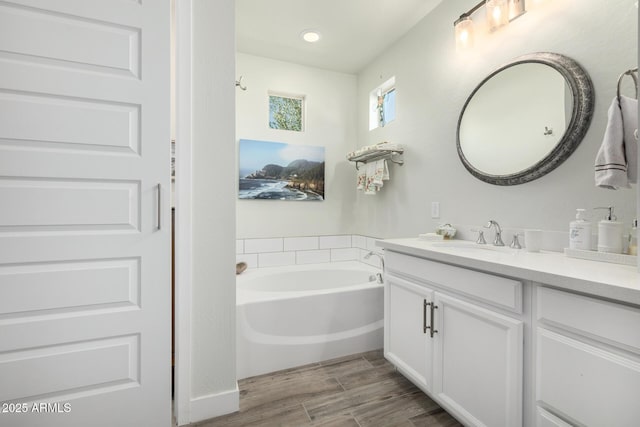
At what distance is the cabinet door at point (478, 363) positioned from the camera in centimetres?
111

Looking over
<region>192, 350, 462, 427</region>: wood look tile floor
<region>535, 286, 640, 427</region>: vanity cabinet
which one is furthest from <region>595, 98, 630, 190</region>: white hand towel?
<region>192, 350, 462, 427</region>: wood look tile floor

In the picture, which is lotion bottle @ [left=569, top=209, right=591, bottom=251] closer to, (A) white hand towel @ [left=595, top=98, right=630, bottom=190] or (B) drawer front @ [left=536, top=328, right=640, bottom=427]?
(A) white hand towel @ [left=595, top=98, right=630, bottom=190]

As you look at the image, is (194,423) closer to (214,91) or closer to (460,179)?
(214,91)

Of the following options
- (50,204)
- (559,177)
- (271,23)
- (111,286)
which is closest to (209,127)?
(50,204)

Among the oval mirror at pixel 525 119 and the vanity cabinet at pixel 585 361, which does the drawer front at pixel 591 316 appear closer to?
the vanity cabinet at pixel 585 361

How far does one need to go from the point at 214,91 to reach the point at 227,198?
1.84 ft

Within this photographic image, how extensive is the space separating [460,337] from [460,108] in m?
1.52

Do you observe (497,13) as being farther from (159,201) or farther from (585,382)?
(159,201)

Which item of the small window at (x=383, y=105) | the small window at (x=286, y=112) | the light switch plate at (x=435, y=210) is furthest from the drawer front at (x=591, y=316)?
the small window at (x=286, y=112)

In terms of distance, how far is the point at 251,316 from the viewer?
1.91 metres

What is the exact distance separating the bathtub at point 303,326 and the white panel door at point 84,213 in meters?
0.60

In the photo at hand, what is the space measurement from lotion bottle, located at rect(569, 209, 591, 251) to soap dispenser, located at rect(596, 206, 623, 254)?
5 centimetres

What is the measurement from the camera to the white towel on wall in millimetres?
1125

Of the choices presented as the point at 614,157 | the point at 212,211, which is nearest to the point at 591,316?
the point at 614,157
